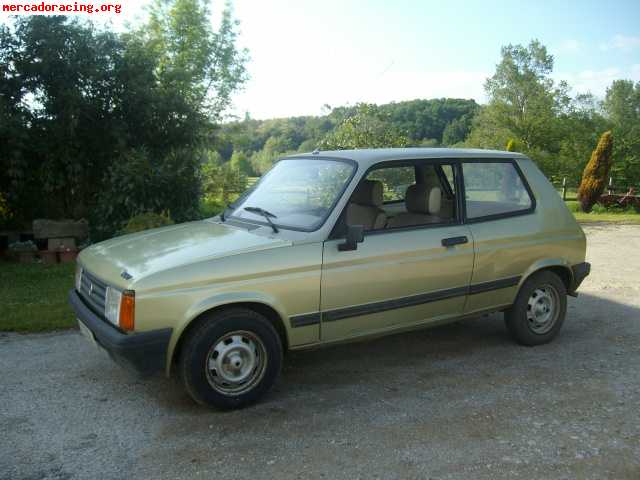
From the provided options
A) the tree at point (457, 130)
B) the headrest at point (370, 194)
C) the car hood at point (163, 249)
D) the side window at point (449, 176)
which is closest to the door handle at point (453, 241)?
the side window at point (449, 176)

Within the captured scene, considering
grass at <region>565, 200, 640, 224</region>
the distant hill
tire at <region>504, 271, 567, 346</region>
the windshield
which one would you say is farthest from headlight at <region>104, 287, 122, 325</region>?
grass at <region>565, 200, 640, 224</region>

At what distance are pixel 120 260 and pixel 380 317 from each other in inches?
78.1

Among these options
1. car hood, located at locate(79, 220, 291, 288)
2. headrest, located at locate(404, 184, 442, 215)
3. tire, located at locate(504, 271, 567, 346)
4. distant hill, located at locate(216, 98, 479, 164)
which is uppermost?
distant hill, located at locate(216, 98, 479, 164)

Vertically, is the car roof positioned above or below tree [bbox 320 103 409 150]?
below

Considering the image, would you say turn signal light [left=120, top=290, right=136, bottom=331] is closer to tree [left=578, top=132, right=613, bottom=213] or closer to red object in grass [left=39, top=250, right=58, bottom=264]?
red object in grass [left=39, top=250, right=58, bottom=264]

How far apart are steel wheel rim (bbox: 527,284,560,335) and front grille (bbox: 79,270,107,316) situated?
3705mm

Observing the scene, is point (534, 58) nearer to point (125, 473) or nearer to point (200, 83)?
point (200, 83)

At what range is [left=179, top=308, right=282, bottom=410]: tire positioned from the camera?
3730 mm

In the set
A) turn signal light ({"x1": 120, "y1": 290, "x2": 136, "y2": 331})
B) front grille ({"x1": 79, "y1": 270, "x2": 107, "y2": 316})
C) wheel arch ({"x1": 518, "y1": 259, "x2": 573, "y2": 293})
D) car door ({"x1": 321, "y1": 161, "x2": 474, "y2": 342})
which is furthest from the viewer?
wheel arch ({"x1": 518, "y1": 259, "x2": 573, "y2": 293})

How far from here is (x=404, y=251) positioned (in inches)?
174

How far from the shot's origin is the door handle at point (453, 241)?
15.2 feet

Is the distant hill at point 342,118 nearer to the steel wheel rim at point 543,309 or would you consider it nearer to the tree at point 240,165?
the tree at point 240,165

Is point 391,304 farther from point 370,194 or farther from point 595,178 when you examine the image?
point 595,178

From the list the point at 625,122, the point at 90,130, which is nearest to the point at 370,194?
the point at 90,130
